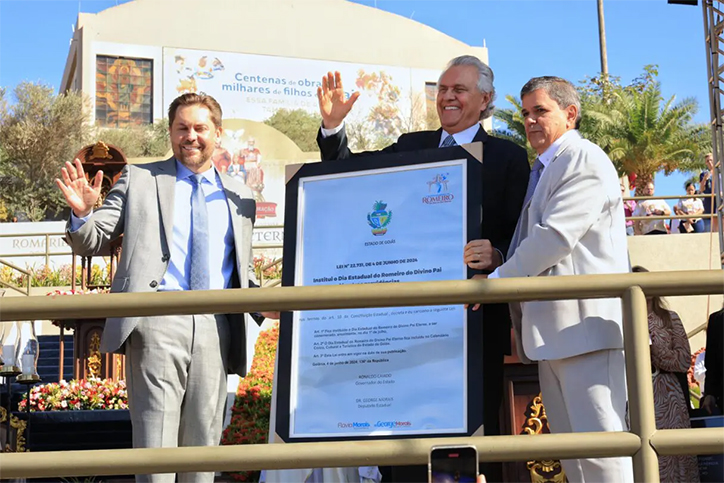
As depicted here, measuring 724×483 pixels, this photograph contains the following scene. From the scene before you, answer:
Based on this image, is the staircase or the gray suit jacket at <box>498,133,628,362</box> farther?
the staircase

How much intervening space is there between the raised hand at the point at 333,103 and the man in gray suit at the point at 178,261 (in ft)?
1.62

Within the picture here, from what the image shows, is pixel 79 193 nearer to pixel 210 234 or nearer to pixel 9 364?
pixel 210 234

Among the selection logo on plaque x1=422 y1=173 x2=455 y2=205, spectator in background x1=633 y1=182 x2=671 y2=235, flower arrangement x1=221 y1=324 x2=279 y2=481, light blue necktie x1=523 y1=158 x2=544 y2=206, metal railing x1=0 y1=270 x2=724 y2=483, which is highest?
spectator in background x1=633 y1=182 x2=671 y2=235

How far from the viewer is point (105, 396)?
27.9ft

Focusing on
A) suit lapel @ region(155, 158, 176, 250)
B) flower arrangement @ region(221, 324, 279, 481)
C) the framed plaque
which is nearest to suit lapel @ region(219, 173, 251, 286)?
suit lapel @ region(155, 158, 176, 250)

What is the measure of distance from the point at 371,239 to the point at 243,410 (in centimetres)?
681

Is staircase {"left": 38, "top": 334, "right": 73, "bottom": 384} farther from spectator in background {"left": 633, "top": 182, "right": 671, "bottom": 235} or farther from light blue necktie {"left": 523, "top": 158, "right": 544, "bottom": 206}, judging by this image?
spectator in background {"left": 633, "top": 182, "right": 671, "bottom": 235}

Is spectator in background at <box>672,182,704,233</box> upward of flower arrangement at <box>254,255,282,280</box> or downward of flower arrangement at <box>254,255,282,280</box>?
upward

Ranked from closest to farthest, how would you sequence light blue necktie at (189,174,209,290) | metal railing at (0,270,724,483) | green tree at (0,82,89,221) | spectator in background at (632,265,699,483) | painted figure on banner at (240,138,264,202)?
1. metal railing at (0,270,724,483)
2. light blue necktie at (189,174,209,290)
3. spectator in background at (632,265,699,483)
4. green tree at (0,82,89,221)
5. painted figure on banner at (240,138,264,202)

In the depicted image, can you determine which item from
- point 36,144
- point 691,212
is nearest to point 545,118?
point 691,212

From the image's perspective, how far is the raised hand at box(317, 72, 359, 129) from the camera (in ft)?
14.1

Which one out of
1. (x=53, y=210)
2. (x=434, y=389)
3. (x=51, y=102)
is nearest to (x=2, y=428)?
(x=434, y=389)

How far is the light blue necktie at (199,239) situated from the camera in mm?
4043

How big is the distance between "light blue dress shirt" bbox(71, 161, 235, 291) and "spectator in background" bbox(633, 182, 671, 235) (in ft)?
48.3
